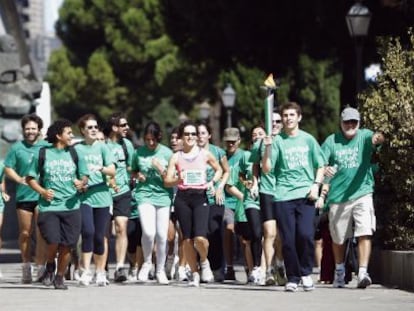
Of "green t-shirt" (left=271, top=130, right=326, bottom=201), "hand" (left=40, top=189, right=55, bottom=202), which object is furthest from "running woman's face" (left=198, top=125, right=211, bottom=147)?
"hand" (left=40, top=189, right=55, bottom=202)

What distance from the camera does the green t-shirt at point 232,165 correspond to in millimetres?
18172

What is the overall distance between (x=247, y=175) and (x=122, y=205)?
1408 millimetres

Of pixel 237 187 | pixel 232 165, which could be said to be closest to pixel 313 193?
pixel 237 187

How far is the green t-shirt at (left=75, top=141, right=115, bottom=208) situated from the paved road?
2.87ft

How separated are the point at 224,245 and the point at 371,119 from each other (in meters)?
2.78

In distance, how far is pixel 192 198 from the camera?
54.4ft

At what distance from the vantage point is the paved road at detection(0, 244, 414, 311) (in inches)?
521

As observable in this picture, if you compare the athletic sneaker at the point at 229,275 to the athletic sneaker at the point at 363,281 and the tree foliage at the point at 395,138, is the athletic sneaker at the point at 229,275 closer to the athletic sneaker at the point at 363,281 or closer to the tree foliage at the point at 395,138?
the tree foliage at the point at 395,138

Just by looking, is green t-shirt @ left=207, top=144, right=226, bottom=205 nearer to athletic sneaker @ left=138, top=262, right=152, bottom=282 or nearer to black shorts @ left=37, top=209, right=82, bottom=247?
athletic sneaker @ left=138, top=262, right=152, bottom=282

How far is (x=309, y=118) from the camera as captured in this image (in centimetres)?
6022

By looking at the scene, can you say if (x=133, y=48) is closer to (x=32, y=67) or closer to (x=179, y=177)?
(x=32, y=67)

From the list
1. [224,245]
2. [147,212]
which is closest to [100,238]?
[147,212]

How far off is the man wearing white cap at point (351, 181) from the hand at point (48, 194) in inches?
105

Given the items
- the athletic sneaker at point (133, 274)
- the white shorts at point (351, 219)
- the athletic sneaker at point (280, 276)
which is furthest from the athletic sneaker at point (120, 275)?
the white shorts at point (351, 219)
